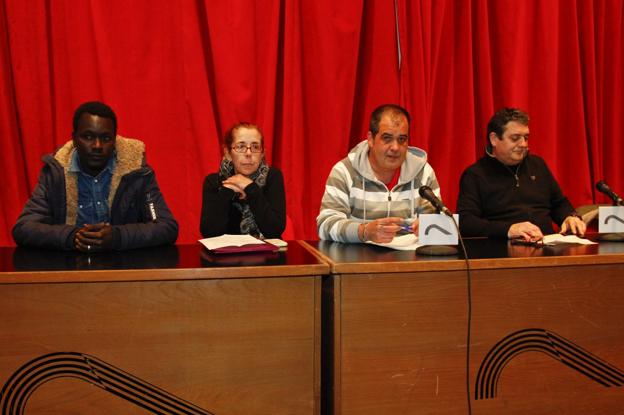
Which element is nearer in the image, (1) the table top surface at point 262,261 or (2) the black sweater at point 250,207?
(1) the table top surface at point 262,261

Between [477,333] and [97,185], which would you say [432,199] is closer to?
[477,333]

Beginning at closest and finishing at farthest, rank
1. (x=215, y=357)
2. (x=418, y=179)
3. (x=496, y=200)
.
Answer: (x=215, y=357) → (x=418, y=179) → (x=496, y=200)

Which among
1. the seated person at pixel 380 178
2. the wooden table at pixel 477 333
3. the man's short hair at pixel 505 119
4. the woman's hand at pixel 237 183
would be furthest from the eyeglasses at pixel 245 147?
the man's short hair at pixel 505 119

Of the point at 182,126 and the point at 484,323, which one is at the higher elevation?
the point at 182,126

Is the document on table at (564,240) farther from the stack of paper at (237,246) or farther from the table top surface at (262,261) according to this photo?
the stack of paper at (237,246)

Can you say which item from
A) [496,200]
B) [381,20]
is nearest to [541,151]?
[496,200]

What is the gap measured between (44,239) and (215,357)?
0.76m

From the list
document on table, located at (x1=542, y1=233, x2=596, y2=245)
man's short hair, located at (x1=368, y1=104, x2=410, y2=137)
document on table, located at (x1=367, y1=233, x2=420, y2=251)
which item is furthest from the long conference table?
man's short hair, located at (x1=368, y1=104, x2=410, y2=137)

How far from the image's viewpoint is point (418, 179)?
2.37 meters

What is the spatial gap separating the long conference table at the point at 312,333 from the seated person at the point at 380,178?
0.59m

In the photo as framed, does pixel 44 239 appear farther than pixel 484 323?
Yes

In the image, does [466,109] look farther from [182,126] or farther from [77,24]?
[77,24]

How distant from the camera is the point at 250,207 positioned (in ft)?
7.68

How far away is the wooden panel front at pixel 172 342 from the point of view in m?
1.44
